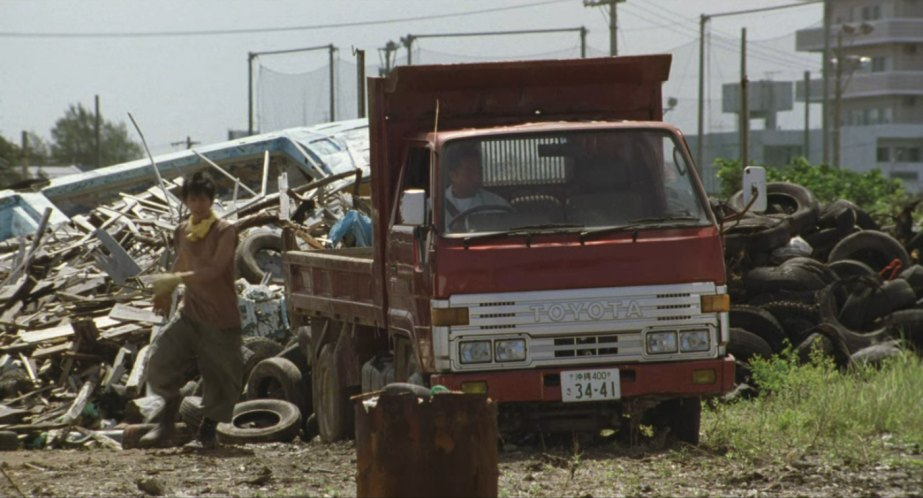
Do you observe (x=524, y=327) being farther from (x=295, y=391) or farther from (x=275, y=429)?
(x=295, y=391)

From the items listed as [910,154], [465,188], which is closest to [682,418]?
[465,188]

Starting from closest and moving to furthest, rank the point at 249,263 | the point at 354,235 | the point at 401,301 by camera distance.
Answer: the point at 401,301, the point at 354,235, the point at 249,263

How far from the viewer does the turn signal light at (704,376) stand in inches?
393

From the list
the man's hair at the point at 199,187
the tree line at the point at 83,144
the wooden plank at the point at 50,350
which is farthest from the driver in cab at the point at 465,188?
the tree line at the point at 83,144

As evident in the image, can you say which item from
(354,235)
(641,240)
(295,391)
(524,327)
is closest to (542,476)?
(524,327)

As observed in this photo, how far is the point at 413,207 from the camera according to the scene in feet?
32.6

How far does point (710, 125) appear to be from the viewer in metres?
59.4

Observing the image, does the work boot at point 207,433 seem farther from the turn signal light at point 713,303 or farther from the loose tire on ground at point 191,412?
the turn signal light at point 713,303

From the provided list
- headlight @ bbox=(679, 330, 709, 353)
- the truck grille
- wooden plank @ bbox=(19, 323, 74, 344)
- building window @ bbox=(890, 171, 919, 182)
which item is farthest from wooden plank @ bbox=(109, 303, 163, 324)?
building window @ bbox=(890, 171, 919, 182)

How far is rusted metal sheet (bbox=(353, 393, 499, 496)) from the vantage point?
760cm

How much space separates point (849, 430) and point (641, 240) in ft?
6.61

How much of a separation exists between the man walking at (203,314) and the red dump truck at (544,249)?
112 centimetres

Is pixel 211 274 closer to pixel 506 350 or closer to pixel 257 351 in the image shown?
pixel 506 350

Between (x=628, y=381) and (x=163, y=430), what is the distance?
12.2 feet
